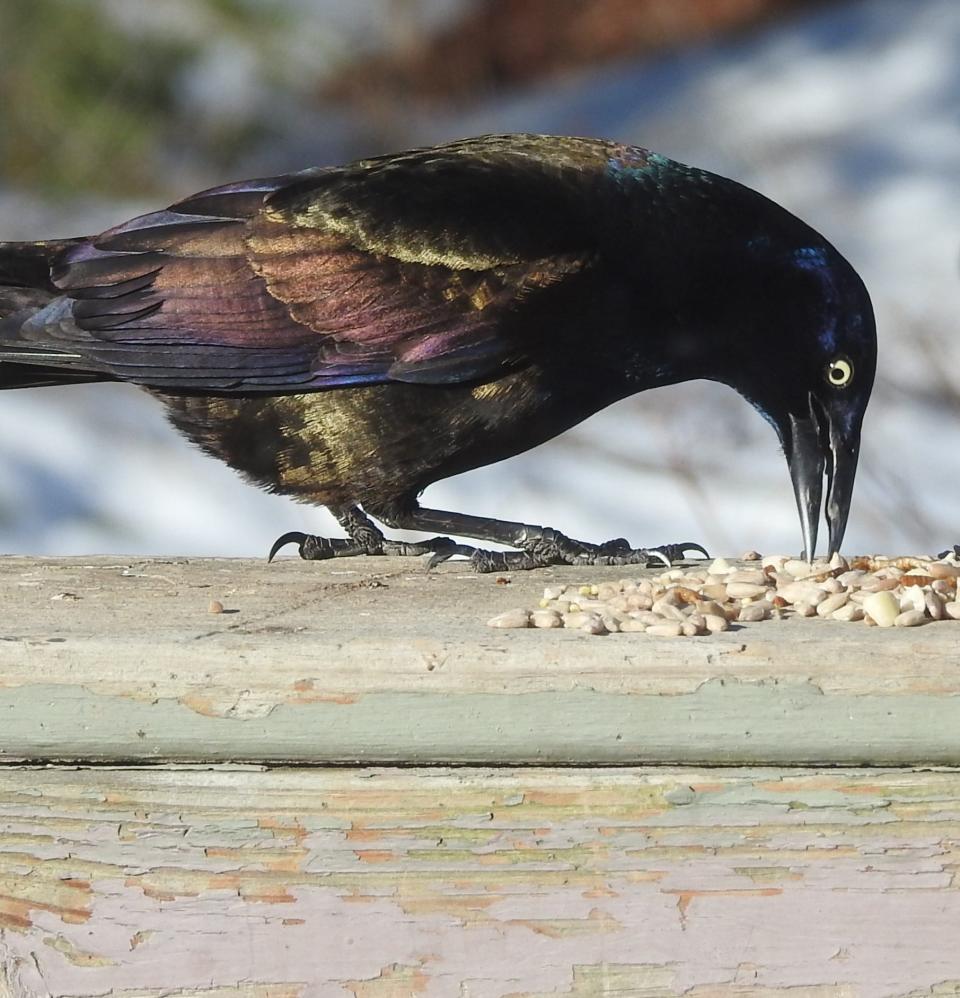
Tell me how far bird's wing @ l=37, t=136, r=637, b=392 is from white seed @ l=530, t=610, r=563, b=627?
1.03 m

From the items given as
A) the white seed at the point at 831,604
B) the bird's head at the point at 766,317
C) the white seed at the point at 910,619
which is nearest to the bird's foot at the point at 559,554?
the bird's head at the point at 766,317

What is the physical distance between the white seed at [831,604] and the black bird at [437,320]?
877mm

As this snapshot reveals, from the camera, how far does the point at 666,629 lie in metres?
1.80

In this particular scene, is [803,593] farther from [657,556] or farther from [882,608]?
[657,556]

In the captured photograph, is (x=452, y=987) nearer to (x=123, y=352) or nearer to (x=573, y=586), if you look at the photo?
(x=573, y=586)

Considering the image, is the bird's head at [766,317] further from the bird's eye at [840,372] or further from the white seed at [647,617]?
the white seed at [647,617]

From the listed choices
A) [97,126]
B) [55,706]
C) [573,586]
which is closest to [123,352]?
[573,586]

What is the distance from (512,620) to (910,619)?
16.9 inches

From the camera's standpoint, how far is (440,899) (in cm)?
168

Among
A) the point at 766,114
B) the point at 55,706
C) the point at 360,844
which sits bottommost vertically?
the point at 360,844

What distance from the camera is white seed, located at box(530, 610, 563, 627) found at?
6.12ft

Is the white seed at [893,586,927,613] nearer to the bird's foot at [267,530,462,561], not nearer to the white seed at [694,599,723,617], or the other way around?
the white seed at [694,599,723,617]

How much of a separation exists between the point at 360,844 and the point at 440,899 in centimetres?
9

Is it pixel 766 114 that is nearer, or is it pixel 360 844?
pixel 360 844
